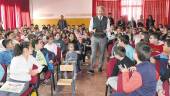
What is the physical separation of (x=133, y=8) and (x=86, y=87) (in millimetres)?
9731

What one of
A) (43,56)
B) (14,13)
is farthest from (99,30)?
(14,13)

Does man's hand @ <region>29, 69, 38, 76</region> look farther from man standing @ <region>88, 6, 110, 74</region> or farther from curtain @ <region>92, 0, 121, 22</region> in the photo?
curtain @ <region>92, 0, 121, 22</region>

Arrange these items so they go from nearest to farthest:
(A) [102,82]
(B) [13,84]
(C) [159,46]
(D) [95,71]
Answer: (B) [13,84] < (C) [159,46] < (A) [102,82] < (D) [95,71]

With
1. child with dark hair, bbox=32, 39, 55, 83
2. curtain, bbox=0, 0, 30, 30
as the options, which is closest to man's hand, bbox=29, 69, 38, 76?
child with dark hair, bbox=32, 39, 55, 83

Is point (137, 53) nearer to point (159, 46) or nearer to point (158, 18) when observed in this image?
point (159, 46)

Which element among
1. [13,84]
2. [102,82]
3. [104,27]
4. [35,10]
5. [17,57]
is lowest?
[102,82]

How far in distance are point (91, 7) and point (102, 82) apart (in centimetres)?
907

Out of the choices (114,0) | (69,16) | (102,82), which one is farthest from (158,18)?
(102,82)

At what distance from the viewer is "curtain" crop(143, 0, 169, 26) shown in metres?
14.1

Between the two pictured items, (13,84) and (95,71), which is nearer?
(13,84)

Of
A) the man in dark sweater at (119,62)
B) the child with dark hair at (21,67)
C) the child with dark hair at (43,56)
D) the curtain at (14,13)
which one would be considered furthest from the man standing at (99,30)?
the curtain at (14,13)

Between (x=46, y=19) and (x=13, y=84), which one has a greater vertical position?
(x=46, y=19)

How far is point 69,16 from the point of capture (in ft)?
48.0

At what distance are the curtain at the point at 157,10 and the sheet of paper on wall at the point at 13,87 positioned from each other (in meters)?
11.7
